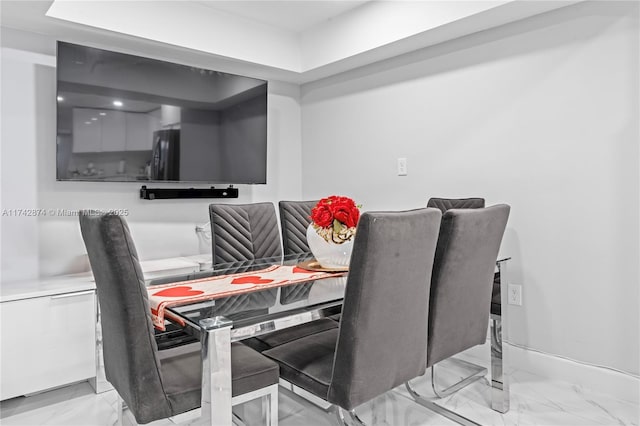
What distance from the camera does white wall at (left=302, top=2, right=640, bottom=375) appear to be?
91.4 inches

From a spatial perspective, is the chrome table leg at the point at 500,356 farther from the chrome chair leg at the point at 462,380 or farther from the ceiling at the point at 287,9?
the ceiling at the point at 287,9

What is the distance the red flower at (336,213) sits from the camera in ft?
6.46

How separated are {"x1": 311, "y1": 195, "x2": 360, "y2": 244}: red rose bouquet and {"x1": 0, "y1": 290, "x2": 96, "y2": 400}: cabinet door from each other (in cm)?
143

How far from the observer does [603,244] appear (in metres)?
2.39

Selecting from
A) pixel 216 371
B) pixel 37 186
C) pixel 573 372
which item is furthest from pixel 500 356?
pixel 37 186

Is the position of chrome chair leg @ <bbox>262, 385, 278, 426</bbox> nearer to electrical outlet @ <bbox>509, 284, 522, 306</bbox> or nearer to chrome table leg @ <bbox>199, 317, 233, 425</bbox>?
chrome table leg @ <bbox>199, 317, 233, 425</bbox>

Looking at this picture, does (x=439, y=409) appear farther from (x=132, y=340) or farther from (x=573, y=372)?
(x=132, y=340)

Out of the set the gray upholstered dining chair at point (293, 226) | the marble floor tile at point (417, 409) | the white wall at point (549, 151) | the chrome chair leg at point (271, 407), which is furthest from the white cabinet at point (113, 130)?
the chrome chair leg at point (271, 407)

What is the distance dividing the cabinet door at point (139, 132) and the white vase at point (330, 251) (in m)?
1.65

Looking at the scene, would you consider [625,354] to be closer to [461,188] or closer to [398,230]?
[461,188]

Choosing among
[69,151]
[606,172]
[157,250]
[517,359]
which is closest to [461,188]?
[606,172]

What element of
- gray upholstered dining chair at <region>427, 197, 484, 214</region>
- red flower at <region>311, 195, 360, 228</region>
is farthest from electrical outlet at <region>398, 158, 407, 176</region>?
red flower at <region>311, 195, 360, 228</region>

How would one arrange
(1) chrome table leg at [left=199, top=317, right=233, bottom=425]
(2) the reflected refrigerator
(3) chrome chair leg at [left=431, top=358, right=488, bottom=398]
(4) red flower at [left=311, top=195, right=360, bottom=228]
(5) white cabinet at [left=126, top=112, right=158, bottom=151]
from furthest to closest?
(2) the reflected refrigerator
(5) white cabinet at [left=126, top=112, right=158, bottom=151]
(3) chrome chair leg at [left=431, top=358, right=488, bottom=398]
(4) red flower at [left=311, top=195, right=360, bottom=228]
(1) chrome table leg at [left=199, top=317, right=233, bottom=425]

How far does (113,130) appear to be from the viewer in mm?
2908
